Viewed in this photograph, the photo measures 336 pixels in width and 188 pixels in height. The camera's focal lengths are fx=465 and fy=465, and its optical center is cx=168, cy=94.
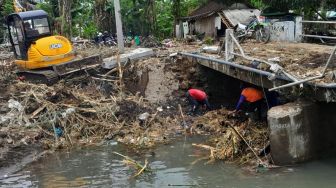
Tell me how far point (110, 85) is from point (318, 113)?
838 centimetres

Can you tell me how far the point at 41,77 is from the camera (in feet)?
55.0

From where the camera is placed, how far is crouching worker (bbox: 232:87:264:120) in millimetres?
12547

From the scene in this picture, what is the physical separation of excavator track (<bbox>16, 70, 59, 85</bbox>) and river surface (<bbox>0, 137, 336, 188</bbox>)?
15.6ft

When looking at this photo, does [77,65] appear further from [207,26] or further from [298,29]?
[207,26]

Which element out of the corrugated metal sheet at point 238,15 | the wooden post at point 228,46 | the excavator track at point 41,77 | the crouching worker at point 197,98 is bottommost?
the crouching worker at point 197,98

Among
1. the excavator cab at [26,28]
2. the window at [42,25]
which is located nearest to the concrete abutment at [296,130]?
the excavator cab at [26,28]

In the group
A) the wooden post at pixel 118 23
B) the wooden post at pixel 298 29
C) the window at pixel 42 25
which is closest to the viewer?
the wooden post at pixel 298 29

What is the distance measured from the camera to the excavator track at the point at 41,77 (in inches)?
651

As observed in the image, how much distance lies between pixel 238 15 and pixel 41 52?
610 inches

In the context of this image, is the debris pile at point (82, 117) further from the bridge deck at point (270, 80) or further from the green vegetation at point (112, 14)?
the green vegetation at point (112, 14)

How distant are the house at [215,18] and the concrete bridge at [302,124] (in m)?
17.8

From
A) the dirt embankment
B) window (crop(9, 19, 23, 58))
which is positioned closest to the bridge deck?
the dirt embankment

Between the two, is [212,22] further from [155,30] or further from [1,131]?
[1,131]

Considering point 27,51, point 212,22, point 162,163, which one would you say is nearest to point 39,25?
point 27,51
